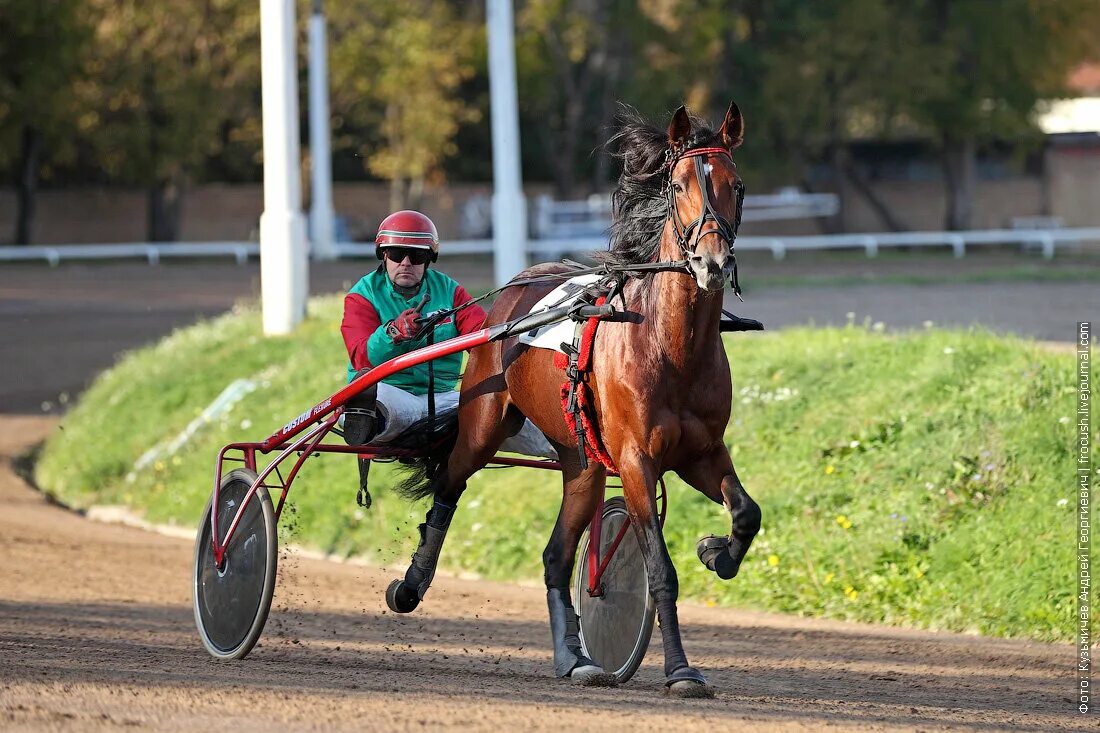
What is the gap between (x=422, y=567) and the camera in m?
6.63

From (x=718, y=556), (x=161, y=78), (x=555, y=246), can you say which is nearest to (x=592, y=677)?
(x=718, y=556)

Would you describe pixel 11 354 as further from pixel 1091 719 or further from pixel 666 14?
pixel 666 14

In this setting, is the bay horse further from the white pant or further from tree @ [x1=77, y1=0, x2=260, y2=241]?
tree @ [x1=77, y1=0, x2=260, y2=241]

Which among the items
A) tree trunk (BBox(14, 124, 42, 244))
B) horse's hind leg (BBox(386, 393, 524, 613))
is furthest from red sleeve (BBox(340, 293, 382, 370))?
tree trunk (BBox(14, 124, 42, 244))

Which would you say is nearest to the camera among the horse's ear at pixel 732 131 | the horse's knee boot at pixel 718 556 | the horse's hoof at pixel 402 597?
the horse's ear at pixel 732 131

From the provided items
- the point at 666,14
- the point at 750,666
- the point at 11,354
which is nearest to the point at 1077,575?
the point at 750,666

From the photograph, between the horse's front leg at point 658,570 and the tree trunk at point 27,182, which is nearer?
the horse's front leg at point 658,570

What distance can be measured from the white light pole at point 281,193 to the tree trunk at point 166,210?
729 inches

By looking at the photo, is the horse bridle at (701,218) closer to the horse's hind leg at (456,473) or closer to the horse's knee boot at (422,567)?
the horse's hind leg at (456,473)

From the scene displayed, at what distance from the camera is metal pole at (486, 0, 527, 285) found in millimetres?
14391

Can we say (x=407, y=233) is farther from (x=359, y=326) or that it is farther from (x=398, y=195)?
Result: (x=398, y=195)

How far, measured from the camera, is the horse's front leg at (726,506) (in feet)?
17.9

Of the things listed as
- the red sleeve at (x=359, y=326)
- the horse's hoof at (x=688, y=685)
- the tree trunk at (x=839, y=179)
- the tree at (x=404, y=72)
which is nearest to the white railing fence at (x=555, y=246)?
the tree at (x=404, y=72)

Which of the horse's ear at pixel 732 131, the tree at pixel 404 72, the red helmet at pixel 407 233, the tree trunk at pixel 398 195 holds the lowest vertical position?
the red helmet at pixel 407 233
